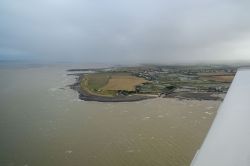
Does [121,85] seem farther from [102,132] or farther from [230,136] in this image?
[230,136]

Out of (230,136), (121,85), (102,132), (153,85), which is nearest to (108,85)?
(121,85)

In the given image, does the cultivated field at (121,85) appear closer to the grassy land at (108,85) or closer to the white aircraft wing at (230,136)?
the grassy land at (108,85)

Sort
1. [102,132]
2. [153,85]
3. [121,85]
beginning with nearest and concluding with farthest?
[102,132], [121,85], [153,85]

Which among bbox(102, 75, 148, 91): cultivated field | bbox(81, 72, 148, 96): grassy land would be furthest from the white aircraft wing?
bbox(102, 75, 148, 91): cultivated field

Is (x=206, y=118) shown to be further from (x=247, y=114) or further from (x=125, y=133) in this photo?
(x=247, y=114)

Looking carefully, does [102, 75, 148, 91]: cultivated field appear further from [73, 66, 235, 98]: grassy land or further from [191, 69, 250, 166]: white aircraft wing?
[191, 69, 250, 166]: white aircraft wing

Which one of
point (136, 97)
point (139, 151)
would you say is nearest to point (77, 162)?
point (139, 151)
